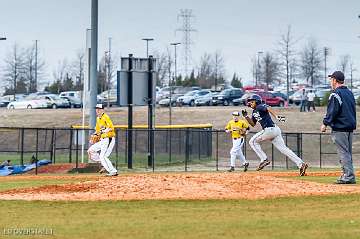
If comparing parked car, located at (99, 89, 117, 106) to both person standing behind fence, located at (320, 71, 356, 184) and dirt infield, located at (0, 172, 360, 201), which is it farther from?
dirt infield, located at (0, 172, 360, 201)

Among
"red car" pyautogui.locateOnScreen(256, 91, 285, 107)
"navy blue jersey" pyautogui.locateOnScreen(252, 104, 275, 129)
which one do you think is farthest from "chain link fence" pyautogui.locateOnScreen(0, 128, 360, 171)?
"red car" pyautogui.locateOnScreen(256, 91, 285, 107)

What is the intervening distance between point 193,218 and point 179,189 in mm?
3272

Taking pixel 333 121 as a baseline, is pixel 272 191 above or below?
below

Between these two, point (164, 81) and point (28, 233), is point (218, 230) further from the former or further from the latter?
point (164, 81)

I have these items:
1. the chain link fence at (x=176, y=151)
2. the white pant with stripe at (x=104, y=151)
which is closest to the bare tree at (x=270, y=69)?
the chain link fence at (x=176, y=151)

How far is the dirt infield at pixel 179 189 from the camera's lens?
43.9ft

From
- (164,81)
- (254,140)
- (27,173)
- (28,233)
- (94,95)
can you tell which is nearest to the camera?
(28,233)

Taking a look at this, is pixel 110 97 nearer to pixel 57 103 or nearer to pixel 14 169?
pixel 57 103

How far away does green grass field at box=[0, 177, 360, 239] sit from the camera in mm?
9312

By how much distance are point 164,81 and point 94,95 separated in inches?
2546

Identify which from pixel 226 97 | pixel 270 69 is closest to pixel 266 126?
pixel 226 97

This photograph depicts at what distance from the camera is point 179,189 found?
13.9 m

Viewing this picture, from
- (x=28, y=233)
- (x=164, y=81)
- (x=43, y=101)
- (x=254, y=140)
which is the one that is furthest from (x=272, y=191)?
(x=164, y=81)

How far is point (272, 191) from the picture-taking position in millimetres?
13836
